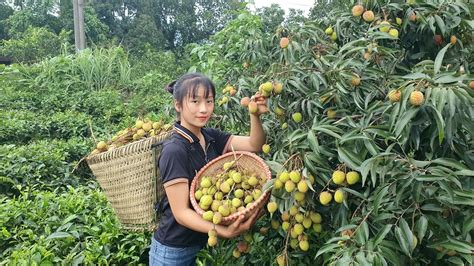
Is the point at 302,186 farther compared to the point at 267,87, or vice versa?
the point at 267,87

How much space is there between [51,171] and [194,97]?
2576 millimetres

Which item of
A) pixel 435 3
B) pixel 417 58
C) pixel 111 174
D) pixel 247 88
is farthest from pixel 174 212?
pixel 435 3

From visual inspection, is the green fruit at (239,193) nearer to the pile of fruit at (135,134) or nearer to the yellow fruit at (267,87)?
the yellow fruit at (267,87)

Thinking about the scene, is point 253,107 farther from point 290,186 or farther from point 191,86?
point 290,186

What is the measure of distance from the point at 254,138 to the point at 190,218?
442 millimetres

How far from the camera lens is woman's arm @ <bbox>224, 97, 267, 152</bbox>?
5.63 ft

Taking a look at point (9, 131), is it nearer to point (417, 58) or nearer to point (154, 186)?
point (154, 186)

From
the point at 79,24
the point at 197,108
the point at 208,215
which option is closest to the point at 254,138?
the point at 197,108

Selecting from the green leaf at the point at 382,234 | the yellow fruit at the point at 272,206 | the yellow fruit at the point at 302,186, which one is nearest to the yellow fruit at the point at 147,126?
the yellow fruit at the point at 272,206

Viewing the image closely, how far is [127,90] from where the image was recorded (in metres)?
8.77

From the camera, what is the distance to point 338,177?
129 cm

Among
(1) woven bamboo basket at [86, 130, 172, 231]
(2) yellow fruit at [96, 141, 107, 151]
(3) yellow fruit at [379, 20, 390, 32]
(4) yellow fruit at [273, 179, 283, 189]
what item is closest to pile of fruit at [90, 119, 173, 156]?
(2) yellow fruit at [96, 141, 107, 151]

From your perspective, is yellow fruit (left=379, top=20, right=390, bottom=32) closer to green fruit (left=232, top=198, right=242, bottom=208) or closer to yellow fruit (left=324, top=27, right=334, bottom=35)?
yellow fruit (left=324, top=27, right=334, bottom=35)

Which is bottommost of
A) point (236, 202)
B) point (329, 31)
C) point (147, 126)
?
Answer: point (236, 202)
